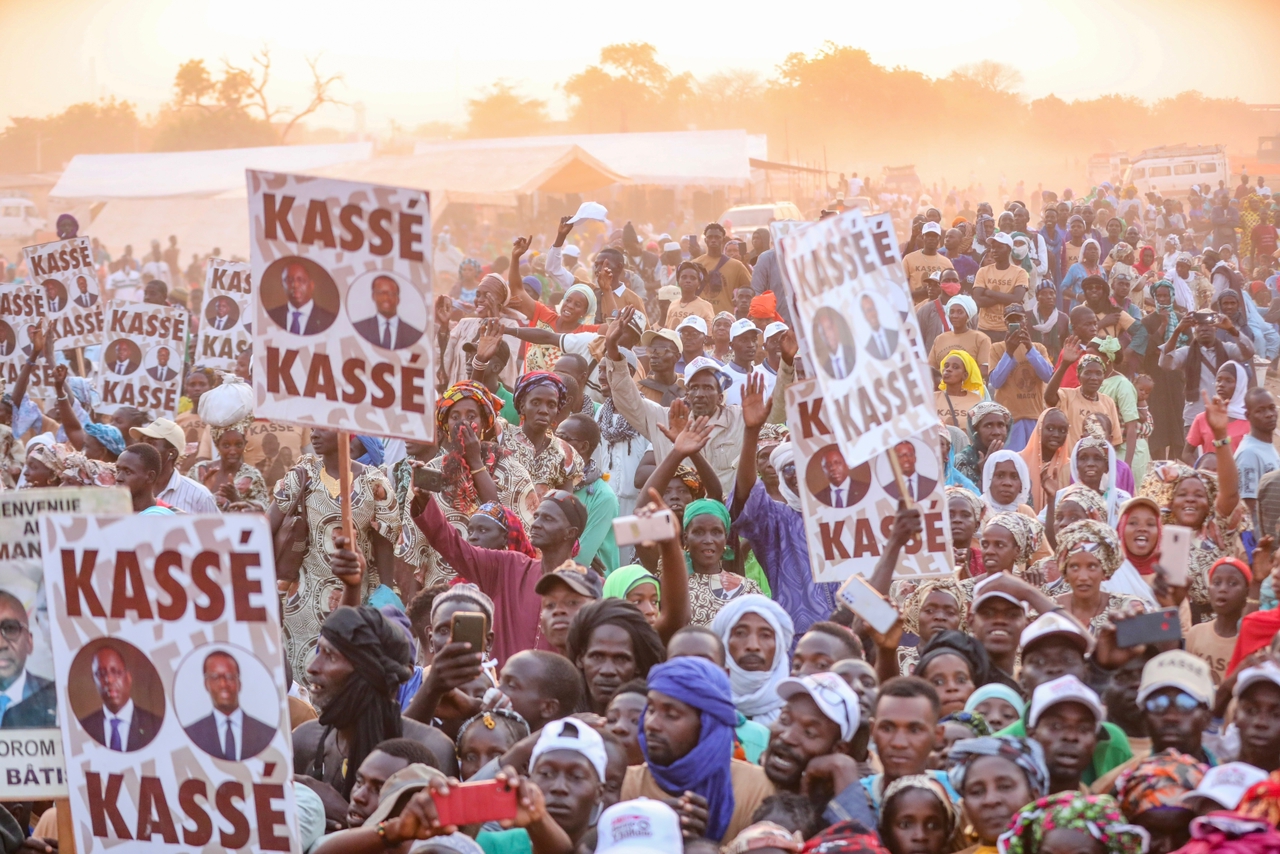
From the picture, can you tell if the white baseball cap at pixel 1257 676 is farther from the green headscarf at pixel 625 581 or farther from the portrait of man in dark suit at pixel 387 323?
the portrait of man in dark suit at pixel 387 323

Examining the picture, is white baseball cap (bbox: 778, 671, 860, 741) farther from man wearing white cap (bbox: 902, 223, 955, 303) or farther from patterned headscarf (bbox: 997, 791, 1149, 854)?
man wearing white cap (bbox: 902, 223, 955, 303)

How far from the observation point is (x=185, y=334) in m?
11.4

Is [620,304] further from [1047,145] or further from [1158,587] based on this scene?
[1047,145]

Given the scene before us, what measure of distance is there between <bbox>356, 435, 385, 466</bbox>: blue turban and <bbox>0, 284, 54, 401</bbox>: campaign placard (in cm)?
364

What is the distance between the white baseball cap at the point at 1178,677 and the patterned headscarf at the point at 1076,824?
65 cm

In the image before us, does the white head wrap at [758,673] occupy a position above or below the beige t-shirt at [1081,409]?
below

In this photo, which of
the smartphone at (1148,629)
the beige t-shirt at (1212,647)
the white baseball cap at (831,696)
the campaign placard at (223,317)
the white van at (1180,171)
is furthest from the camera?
the white van at (1180,171)

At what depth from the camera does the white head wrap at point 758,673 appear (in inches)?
212

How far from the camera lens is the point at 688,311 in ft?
45.8

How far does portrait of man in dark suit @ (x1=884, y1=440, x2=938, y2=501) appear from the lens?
20.6ft

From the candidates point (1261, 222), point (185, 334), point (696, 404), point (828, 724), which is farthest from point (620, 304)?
point (1261, 222)

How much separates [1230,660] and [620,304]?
28.1ft

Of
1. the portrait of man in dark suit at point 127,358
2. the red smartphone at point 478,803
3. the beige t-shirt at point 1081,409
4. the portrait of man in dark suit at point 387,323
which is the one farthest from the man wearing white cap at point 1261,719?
the portrait of man in dark suit at point 127,358

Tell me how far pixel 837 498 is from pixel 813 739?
1.75 m
